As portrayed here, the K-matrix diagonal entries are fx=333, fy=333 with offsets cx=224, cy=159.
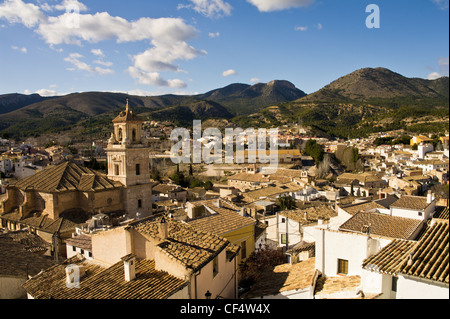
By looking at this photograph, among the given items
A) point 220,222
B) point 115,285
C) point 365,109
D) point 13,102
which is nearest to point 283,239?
point 220,222

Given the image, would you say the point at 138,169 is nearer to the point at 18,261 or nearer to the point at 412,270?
the point at 18,261

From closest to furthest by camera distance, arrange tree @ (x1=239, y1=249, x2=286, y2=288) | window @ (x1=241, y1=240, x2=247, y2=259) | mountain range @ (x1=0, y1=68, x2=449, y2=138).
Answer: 1. tree @ (x1=239, y1=249, x2=286, y2=288)
2. window @ (x1=241, y1=240, x2=247, y2=259)
3. mountain range @ (x1=0, y1=68, x2=449, y2=138)

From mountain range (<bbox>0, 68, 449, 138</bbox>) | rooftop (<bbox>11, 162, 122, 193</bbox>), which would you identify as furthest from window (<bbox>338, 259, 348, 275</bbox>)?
mountain range (<bbox>0, 68, 449, 138</bbox>)

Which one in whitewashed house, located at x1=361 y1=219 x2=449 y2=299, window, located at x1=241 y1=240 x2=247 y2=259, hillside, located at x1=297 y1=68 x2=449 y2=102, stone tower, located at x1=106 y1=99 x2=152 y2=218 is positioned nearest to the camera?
whitewashed house, located at x1=361 y1=219 x2=449 y2=299

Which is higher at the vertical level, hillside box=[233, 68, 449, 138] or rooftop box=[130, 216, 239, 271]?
hillside box=[233, 68, 449, 138]

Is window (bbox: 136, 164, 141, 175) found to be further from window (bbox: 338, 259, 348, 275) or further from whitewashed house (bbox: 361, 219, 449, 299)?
whitewashed house (bbox: 361, 219, 449, 299)

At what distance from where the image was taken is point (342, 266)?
22.4 feet

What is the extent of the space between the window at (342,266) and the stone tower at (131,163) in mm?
13733

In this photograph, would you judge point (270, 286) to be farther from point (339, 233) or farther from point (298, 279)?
point (339, 233)

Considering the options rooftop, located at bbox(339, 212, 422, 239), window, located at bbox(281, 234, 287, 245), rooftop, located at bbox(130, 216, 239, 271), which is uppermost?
rooftop, located at bbox(130, 216, 239, 271)

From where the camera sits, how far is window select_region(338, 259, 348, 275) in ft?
22.2

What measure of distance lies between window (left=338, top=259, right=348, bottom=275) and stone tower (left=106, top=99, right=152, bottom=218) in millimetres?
13733

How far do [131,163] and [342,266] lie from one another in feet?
47.5

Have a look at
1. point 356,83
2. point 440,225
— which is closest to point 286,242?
point 440,225
